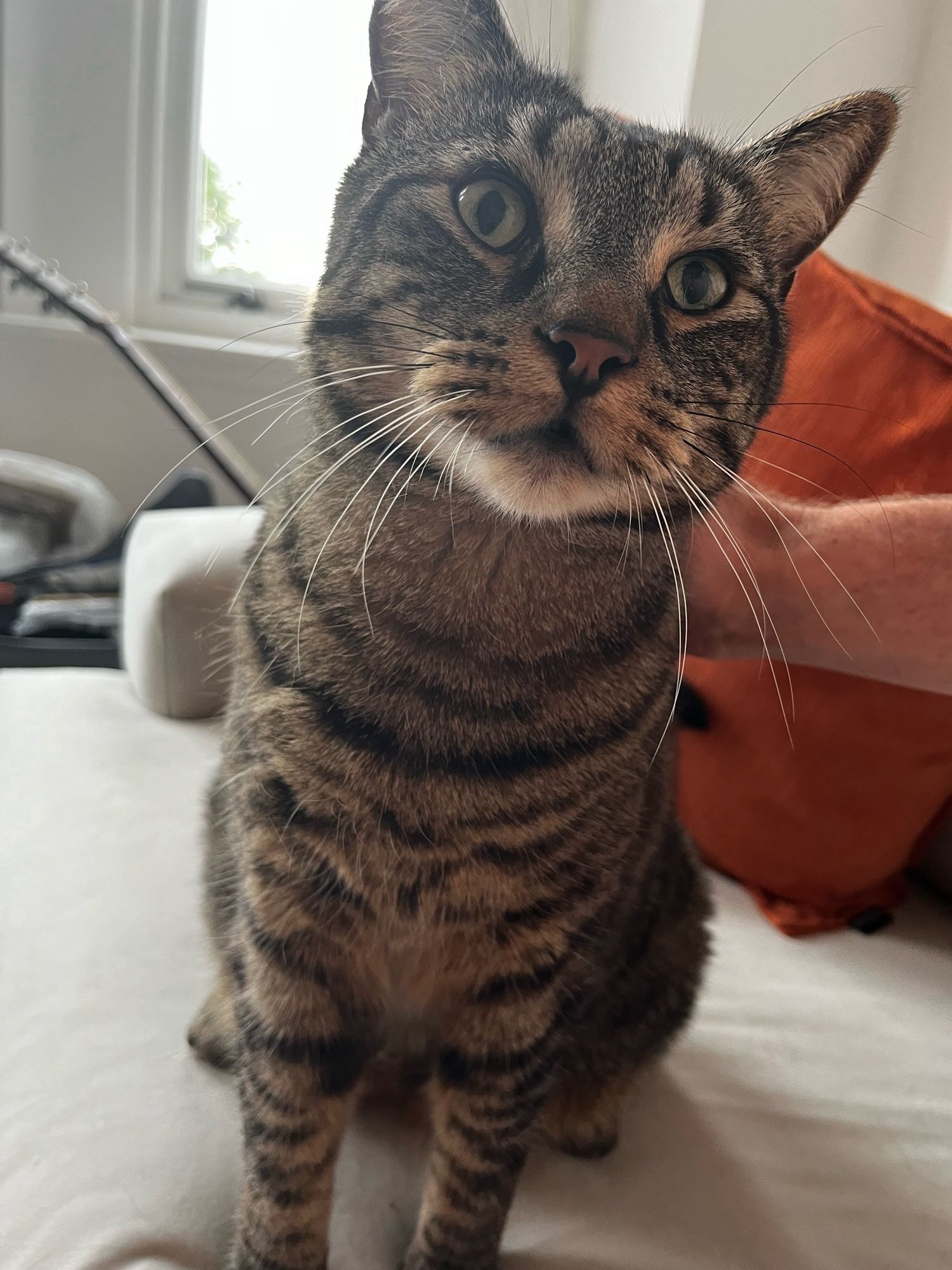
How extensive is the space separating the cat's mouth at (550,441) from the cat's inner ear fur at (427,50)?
290 mm

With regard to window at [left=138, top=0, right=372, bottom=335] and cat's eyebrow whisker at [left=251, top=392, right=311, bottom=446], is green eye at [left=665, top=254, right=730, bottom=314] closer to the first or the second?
cat's eyebrow whisker at [left=251, top=392, right=311, bottom=446]

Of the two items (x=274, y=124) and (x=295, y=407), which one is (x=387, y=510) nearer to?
(x=295, y=407)

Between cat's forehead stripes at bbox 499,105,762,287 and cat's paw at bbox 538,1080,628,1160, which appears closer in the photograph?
cat's forehead stripes at bbox 499,105,762,287

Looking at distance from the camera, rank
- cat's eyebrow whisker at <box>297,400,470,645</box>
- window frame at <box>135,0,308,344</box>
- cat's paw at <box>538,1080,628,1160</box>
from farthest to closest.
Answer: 1. window frame at <box>135,0,308,344</box>
2. cat's paw at <box>538,1080,628,1160</box>
3. cat's eyebrow whisker at <box>297,400,470,645</box>

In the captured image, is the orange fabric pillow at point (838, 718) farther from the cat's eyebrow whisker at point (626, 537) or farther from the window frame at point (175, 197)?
the window frame at point (175, 197)

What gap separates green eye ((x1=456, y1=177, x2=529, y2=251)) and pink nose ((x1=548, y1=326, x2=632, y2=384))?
0.37ft

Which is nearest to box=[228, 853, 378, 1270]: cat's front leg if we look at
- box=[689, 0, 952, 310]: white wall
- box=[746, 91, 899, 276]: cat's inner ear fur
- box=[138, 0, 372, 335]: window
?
box=[746, 91, 899, 276]: cat's inner ear fur

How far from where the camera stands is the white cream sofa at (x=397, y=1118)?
0.71 metres

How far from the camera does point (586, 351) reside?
0.53m

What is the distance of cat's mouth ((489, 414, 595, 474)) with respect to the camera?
55 centimetres

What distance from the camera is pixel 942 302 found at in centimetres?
150

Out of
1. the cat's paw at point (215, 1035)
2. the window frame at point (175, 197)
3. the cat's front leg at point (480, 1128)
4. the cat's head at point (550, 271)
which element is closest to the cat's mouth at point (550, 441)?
the cat's head at point (550, 271)

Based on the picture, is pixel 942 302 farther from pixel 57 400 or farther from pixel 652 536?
pixel 57 400

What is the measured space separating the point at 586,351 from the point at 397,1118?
26.8 inches
